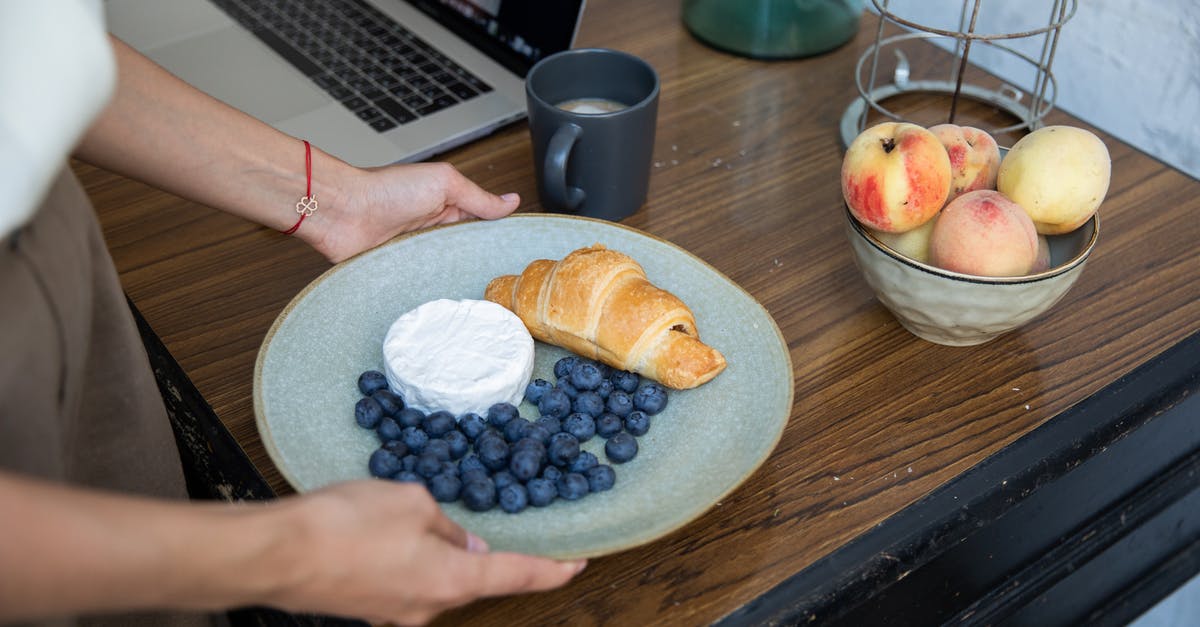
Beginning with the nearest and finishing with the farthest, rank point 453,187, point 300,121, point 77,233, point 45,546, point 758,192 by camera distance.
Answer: point 45,546 < point 77,233 < point 453,187 < point 758,192 < point 300,121

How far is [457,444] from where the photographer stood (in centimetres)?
68

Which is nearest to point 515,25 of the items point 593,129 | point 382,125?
point 382,125

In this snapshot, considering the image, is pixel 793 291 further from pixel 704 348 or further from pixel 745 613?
pixel 745 613

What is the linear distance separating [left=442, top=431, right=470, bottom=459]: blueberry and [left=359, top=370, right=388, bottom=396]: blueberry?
7 centimetres

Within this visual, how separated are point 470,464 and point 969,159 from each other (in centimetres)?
46

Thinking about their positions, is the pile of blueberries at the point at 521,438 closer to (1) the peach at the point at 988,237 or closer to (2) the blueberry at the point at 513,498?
(2) the blueberry at the point at 513,498

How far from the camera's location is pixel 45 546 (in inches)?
16.2

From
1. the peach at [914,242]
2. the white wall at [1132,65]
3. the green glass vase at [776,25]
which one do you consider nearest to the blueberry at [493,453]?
the peach at [914,242]

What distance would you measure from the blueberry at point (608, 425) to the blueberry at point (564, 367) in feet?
0.20

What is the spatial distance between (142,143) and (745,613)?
0.56 meters

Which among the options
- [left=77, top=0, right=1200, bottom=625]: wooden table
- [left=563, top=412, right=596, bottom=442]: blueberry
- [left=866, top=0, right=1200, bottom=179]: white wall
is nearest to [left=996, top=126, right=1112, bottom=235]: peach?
[left=77, top=0, right=1200, bottom=625]: wooden table

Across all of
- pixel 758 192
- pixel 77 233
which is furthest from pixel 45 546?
pixel 758 192

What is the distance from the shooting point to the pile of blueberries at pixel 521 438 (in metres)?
0.64

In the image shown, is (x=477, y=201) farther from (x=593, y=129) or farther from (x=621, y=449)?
(x=621, y=449)
